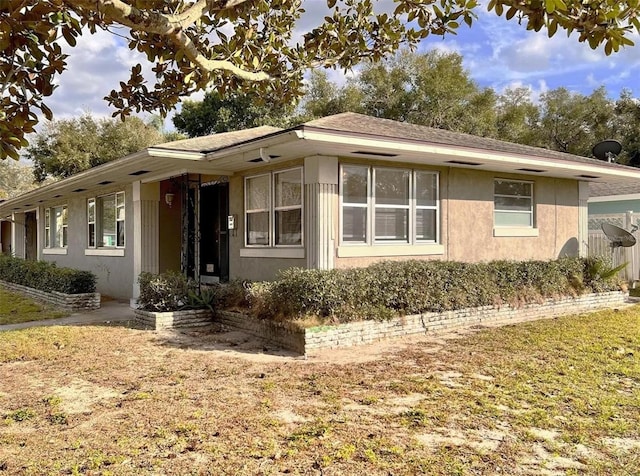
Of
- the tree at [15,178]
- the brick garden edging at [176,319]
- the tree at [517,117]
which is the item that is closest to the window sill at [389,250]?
the brick garden edging at [176,319]

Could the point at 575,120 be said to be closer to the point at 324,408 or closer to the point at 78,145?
the point at 78,145

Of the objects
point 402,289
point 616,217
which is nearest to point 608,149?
point 616,217

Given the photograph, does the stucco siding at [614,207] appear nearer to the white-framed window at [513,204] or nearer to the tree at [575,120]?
the white-framed window at [513,204]

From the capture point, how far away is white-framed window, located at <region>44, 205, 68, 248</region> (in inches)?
733

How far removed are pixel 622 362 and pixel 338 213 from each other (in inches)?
191

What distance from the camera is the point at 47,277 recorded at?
1355cm

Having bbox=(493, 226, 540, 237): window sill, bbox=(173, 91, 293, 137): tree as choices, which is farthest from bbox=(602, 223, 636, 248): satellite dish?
bbox=(173, 91, 293, 137): tree

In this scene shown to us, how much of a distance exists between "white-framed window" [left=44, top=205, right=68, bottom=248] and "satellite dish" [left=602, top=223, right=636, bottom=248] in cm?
1693

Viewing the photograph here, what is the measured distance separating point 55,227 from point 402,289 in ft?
50.8

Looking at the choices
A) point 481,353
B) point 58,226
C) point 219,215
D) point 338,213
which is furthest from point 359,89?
point 481,353

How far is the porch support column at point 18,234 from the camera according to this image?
2497 cm

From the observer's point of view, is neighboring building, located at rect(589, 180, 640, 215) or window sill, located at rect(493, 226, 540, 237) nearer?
window sill, located at rect(493, 226, 540, 237)

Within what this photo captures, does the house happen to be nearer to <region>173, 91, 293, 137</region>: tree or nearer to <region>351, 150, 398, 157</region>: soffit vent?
<region>351, 150, 398, 157</region>: soffit vent

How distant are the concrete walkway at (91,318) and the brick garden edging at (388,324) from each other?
2.48 metres
